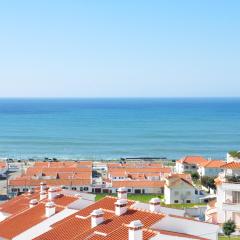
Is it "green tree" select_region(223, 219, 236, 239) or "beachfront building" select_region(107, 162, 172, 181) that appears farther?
"beachfront building" select_region(107, 162, 172, 181)

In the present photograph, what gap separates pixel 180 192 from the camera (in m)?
63.5

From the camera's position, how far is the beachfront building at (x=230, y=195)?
1344 inches

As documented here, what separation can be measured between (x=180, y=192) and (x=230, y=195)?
29.5 m

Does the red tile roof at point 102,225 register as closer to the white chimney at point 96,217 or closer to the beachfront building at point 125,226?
the beachfront building at point 125,226

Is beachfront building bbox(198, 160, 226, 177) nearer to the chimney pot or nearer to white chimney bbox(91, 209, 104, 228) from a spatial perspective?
the chimney pot

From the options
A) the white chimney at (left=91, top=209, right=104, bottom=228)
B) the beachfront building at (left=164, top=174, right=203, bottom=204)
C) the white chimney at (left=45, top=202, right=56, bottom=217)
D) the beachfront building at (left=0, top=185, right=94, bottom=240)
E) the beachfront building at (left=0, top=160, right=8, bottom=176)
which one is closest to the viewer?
the white chimney at (left=91, top=209, right=104, bottom=228)

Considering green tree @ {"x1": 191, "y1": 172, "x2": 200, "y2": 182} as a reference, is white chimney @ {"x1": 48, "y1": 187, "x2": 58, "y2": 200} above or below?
above

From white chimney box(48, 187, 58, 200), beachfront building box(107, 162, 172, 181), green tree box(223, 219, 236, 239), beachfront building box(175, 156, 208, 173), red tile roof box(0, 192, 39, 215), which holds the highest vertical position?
white chimney box(48, 187, 58, 200)

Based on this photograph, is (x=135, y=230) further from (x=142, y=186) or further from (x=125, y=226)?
(x=142, y=186)

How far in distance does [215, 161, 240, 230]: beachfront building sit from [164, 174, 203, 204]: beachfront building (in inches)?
1095

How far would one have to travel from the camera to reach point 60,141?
527 feet

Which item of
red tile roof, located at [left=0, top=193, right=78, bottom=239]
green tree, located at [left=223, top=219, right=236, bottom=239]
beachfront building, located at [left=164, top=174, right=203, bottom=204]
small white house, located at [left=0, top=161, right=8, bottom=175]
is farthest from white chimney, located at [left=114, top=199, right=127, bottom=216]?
small white house, located at [left=0, top=161, right=8, bottom=175]

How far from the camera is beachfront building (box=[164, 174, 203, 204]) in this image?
208 ft

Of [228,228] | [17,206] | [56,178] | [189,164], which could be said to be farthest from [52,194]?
[189,164]
